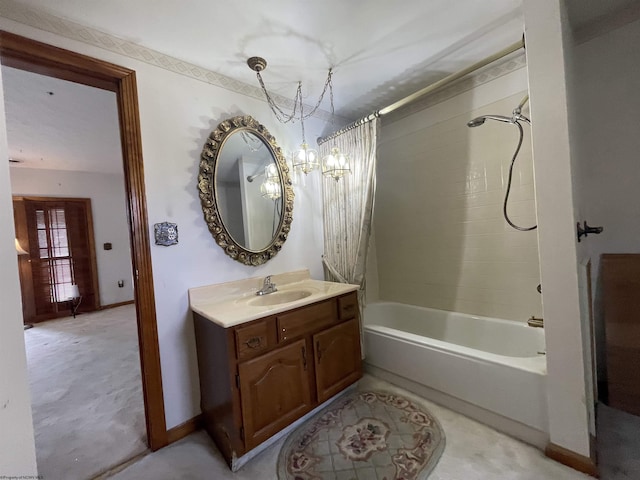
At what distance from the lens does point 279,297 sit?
2.03 metres

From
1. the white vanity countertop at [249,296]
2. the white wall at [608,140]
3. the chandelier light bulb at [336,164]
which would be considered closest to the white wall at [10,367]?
the white vanity countertop at [249,296]

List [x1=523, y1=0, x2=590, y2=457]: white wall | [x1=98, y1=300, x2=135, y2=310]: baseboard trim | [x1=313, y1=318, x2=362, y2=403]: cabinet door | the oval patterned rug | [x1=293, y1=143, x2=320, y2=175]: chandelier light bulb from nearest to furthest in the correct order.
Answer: [x1=523, y1=0, x2=590, y2=457]: white wall
the oval patterned rug
[x1=313, y1=318, x2=362, y2=403]: cabinet door
[x1=293, y1=143, x2=320, y2=175]: chandelier light bulb
[x1=98, y1=300, x2=135, y2=310]: baseboard trim

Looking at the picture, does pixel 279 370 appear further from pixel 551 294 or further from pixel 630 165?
pixel 630 165

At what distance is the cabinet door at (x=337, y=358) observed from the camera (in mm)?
1777

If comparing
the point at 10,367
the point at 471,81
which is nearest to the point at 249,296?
the point at 10,367

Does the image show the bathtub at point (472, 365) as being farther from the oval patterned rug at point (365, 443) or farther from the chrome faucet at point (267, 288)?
the chrome faucet at point (267, 288)

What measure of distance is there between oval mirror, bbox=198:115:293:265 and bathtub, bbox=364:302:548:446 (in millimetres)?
1148

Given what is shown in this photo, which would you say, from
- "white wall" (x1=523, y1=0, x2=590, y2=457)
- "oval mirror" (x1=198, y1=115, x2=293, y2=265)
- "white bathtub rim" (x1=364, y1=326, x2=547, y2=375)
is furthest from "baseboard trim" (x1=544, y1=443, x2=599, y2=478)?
"oval mirror" (x1=198, y1=115, x2=293, y2=265)

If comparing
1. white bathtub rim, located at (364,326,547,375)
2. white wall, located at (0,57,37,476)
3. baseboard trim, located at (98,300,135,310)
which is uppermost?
white wall, located at (0,57,37,476)

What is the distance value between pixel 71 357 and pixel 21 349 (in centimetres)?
334

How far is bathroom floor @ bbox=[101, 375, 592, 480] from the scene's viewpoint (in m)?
1.30

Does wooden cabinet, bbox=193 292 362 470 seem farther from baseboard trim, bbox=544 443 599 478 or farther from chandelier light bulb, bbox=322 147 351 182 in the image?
baseboard trim, bbox=544 443 599 478

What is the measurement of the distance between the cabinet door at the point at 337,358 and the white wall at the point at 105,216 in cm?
475

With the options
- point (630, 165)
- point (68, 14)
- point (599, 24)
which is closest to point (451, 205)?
point (630, 165)
